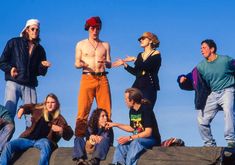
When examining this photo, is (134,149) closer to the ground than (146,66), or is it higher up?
closer to the ground

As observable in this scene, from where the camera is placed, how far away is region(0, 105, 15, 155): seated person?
39.9 ft

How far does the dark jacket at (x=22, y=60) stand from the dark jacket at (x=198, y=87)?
3.07m

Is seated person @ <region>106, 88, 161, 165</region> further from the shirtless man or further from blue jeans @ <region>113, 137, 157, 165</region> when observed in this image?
the shirtless man

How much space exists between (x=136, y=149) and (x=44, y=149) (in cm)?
196

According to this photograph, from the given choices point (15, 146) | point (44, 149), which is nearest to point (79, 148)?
point (44, 149)

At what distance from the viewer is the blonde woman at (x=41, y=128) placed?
11.7 meters

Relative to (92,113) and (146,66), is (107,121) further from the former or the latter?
(146,66)

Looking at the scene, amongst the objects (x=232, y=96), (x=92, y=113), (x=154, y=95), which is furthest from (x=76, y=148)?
(x=232, y=96)

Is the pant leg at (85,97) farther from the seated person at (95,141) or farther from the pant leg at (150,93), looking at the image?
the pant leg at (150,93)

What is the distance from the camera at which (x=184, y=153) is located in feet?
34.2

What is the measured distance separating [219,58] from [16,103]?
4.17 meters

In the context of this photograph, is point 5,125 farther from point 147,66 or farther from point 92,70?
point 147,66

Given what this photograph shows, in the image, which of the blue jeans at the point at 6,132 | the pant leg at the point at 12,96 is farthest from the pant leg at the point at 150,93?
the blue jeans at the point at 6,132

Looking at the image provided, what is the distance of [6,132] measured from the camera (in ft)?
40.0
